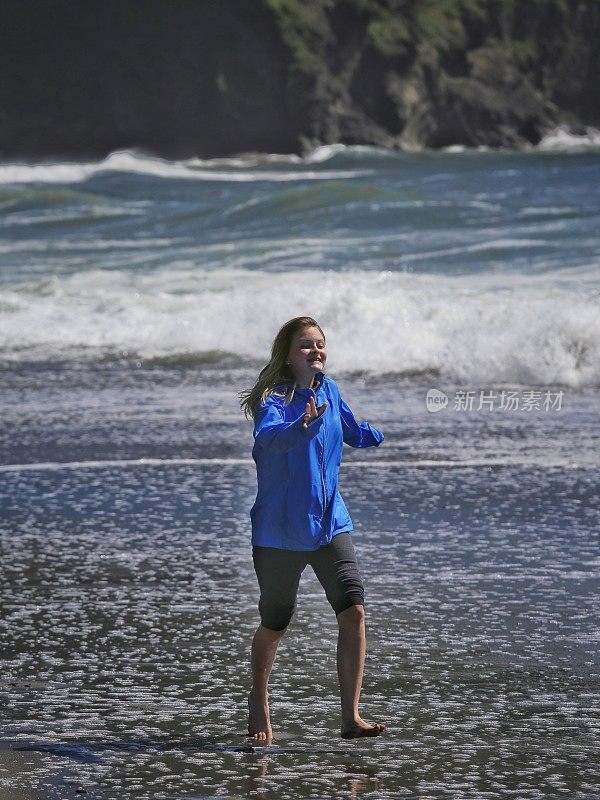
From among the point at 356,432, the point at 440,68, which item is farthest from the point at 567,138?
the point at 356,432

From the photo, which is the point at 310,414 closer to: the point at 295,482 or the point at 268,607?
the point at 295,482

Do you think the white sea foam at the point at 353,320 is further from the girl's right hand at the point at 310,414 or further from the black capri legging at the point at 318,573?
the girl's right hand at the point at 310,414

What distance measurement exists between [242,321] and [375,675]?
1125 centimetres

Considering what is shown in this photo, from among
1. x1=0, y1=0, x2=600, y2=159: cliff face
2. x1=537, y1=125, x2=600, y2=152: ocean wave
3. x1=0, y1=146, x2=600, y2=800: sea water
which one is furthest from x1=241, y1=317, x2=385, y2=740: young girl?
x1=537, y1=125, x2=600, y2=152: ocean wave

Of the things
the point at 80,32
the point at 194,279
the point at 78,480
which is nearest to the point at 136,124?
the point at 80,32

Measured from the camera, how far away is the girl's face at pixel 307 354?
15.2 feet

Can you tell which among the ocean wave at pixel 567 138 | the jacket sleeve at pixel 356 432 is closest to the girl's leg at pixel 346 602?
the jacket sleeve at pixel 356 432

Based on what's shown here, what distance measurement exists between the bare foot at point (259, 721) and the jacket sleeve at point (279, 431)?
0.71 metres

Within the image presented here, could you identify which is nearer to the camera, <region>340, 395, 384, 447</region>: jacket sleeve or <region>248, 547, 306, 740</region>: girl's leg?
<region>248, 547, 306, 740</region>: girl's leg

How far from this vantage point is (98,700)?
4.96m

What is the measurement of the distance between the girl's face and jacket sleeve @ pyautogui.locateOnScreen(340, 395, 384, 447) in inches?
6.0

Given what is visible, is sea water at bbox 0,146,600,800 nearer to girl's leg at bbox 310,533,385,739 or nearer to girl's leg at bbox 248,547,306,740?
girl's leg at bbox 248,547,306,740

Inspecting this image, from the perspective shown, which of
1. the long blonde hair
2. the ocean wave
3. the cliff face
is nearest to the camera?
the long blonde hair

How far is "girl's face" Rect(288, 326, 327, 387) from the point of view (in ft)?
15.2
